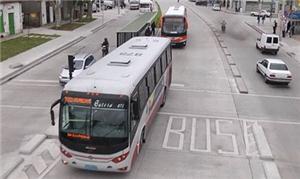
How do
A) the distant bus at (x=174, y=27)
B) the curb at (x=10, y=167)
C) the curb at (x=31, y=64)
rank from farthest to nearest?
the distant bus at (x=174, y=27) < the curb at (x=31, y=64) < the curb at (x=10, y=167)

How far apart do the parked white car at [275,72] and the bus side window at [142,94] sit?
12807 mm

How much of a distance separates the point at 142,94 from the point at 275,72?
45.2 feet

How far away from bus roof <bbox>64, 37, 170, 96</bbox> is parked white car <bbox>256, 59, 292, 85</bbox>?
918 cm

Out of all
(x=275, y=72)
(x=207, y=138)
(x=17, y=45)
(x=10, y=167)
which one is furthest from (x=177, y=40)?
(x=10, y=167)

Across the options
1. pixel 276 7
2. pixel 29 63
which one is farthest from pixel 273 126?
pixel 276 7

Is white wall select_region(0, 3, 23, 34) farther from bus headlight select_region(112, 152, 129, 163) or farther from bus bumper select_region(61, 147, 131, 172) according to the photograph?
bus headlight select_region(112, 152, 129, 163)

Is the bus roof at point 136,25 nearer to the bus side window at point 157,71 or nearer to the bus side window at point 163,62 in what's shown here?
the bus side window at point 163,62

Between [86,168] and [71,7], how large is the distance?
157ft

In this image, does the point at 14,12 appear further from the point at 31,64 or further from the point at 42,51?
the point at 31,64

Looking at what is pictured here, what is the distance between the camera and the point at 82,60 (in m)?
26.1

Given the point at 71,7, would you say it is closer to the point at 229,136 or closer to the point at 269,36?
the point at 269,36

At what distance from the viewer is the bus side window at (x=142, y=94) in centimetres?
1479

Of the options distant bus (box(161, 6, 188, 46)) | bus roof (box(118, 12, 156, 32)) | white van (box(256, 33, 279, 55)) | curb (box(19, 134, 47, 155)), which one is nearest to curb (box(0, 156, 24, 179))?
curb (box(19, 134, 47, 155))

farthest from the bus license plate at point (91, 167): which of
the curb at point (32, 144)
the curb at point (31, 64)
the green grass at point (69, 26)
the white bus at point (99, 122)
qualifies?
the green grass at point (69, 26)
